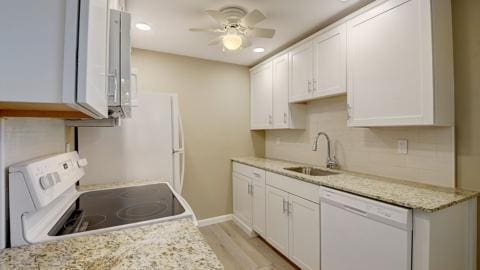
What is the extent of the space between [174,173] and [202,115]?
1217 millimetres

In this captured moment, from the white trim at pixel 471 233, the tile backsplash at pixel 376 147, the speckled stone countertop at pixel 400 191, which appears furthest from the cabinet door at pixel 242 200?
the white trim at pixel 471 233

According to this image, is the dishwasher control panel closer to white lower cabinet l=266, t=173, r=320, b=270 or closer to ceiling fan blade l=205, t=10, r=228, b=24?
white lower cabinet l=266, t=173, r=320, b=270

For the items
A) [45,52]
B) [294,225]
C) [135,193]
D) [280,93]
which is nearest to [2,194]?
[45,52]

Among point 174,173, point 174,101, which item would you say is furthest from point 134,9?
point 174,173

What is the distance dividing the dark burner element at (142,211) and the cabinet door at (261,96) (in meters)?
2.08

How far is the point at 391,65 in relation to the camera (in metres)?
1.67

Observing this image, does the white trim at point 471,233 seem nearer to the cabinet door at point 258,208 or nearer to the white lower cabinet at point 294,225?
the white lower cabinet at point 294,225

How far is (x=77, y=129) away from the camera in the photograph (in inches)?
77.8

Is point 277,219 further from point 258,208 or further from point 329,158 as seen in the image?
point 329,158

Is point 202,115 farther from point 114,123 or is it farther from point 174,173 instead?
point 114,123

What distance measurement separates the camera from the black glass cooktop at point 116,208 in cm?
108

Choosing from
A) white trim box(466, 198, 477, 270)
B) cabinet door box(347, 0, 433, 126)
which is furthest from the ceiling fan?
white trim box(466, 198, 477, 270)

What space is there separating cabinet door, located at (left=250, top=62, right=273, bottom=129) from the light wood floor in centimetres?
149

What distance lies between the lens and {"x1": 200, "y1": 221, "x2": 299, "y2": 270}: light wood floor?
233 cm
